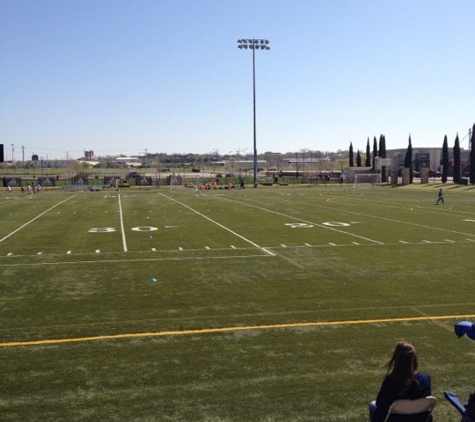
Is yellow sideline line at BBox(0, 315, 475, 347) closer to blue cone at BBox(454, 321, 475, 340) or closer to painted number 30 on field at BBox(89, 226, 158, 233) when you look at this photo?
blue cone at BBox(454, 321, 475, 340)

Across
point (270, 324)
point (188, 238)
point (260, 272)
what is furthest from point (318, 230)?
point (270, 324)

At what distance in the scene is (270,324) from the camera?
10.6 metres

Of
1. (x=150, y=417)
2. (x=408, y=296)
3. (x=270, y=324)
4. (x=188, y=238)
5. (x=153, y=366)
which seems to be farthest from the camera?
(x=188, y=238)

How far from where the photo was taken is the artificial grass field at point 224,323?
7.28 m

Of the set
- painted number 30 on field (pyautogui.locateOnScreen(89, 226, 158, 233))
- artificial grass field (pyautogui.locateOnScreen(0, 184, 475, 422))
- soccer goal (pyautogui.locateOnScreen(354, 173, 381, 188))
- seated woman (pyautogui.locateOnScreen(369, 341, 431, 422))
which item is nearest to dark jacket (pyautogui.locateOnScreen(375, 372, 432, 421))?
seated woman (pyautogui.locateOnScreen(369, 341, 431, 422))

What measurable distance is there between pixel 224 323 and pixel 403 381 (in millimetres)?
5812

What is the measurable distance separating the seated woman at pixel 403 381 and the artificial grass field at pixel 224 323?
168 cm

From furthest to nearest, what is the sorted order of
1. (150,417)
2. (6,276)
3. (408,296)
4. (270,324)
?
1. (6,276)
2. (408,296)
3. (270,324)
4. (150,417)

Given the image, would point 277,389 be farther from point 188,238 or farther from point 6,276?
point 188,238

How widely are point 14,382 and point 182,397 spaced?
8.13 feet

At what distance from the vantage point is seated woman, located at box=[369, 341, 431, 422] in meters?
5.11

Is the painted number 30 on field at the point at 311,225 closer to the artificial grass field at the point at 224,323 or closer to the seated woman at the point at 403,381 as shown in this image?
the artificial grass field at the point at 224,323

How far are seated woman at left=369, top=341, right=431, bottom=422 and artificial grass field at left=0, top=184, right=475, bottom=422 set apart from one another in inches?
66.0

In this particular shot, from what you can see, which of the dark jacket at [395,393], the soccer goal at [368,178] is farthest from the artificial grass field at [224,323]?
the soccer goal at [368,178]
